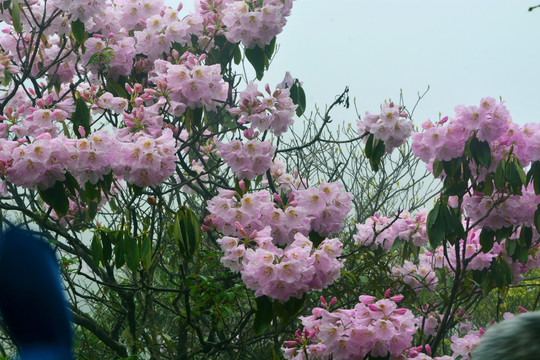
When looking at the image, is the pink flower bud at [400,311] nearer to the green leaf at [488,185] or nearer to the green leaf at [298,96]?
the green leaf at [488,185]

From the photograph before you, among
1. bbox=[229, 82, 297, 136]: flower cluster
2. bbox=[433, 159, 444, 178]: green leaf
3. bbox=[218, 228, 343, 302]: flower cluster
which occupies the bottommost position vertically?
bbox=[218, 228, 343, 302]: flower cluster

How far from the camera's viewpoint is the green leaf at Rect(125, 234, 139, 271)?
7.20 feet

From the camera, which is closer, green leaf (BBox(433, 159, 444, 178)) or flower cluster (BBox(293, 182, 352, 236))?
flower cluster (BBox(293, 182, 352, 236))

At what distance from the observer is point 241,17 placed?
272 cm

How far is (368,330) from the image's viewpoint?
2.02 m

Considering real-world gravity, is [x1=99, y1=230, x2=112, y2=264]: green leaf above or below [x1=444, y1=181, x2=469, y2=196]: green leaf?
below

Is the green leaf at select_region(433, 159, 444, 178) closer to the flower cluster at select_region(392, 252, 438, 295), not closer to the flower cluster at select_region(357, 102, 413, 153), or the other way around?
the flower cluster at select_region(357, 102, 413, 153)

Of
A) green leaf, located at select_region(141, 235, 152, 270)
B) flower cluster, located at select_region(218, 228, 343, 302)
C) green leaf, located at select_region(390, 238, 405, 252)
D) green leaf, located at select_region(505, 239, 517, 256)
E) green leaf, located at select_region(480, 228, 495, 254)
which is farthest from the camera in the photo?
green leaf, located at select_region(390, 238, 405, 252)

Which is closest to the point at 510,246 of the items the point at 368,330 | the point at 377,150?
the point at 377,150

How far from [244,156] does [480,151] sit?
3.73ft

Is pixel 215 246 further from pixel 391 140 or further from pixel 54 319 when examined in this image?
pixel 54 319

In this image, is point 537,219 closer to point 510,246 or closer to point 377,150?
point 510,246

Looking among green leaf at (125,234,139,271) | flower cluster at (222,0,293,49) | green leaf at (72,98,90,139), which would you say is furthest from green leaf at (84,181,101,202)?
flower cluster at (222,0,293,49)

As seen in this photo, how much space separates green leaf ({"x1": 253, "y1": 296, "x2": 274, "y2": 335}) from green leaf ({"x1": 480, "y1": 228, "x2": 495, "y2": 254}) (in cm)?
138
